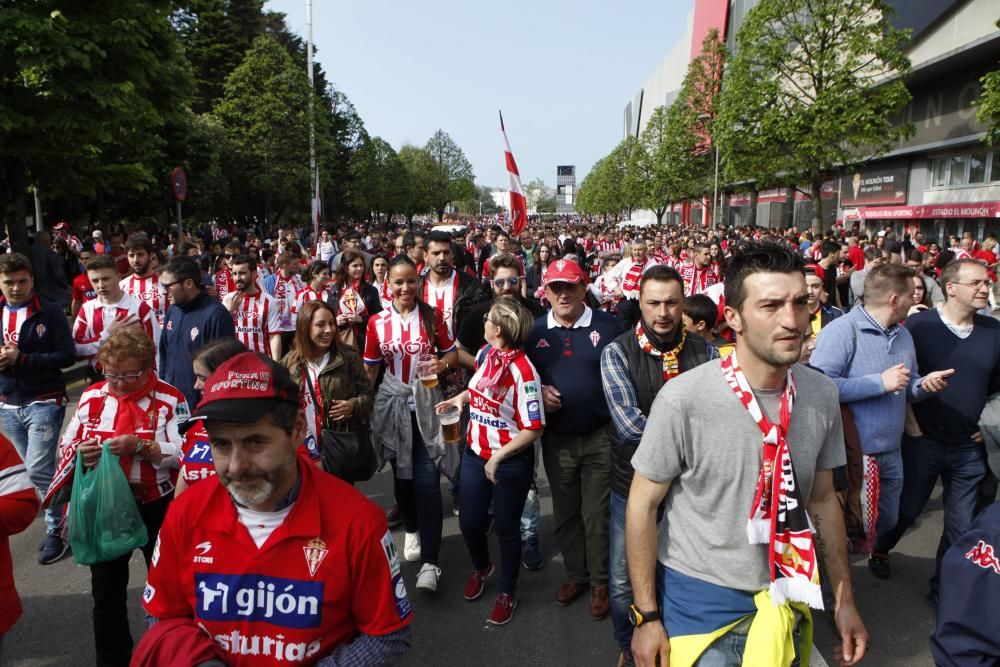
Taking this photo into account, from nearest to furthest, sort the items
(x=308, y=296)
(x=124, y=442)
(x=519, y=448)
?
(x=124, y=442) → (x=519, y=448) → (x=308, y=296)

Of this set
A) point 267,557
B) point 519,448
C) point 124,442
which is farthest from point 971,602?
point 124,442

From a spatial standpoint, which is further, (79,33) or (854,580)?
(79,33)

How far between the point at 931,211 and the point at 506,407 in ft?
101

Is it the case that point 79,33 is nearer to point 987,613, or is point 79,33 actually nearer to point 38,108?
point 38,108

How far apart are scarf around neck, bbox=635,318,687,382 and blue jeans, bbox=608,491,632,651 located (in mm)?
659

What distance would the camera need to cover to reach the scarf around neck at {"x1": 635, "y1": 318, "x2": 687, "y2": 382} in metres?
3.35

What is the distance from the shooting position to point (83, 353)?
5.48 m

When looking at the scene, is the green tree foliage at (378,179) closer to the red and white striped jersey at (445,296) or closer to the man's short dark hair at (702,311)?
the red and white striped jersey at (445,296)

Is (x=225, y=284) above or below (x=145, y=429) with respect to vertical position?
above

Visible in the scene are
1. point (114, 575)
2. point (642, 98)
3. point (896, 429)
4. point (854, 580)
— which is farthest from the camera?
point (642, 98)

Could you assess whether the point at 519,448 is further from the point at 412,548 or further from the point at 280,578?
the point at 280,578

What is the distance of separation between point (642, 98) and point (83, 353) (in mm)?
111801

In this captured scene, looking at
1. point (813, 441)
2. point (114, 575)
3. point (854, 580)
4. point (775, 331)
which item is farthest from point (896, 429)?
point (114, 575)

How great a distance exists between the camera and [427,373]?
4.46 metres
